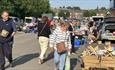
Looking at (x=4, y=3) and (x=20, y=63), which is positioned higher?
(x=20, y=63)

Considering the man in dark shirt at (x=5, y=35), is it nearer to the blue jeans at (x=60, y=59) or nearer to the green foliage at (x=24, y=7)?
the blue jeans at (x=60, y=59)

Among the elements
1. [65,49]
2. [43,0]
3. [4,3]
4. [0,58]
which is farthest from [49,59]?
[43,0]

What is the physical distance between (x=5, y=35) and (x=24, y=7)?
6735 cm

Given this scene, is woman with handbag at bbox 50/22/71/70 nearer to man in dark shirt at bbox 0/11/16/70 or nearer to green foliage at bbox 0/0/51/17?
man in dark shirt at bbox 0/11/16/70

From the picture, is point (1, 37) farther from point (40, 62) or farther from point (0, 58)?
point (40, 62)

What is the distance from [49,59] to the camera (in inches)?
605

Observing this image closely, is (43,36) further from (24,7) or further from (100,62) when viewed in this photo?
(24,7)

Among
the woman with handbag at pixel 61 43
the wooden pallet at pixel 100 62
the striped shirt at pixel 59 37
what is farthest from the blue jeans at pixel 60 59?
the wooden pallet at pixel 100 62

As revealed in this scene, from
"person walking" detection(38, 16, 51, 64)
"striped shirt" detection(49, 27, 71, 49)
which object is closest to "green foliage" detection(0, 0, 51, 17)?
"person walking" detection(38, 16, 51, 64)

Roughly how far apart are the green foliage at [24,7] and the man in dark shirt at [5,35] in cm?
4983

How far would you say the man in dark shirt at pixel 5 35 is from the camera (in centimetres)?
1215

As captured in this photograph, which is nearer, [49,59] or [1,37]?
[1,37]

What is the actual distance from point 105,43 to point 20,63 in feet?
12.5

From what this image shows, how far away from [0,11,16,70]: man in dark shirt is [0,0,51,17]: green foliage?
49826 millimetres
